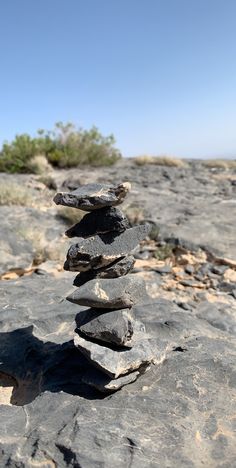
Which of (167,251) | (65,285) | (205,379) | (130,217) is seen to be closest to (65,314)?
(65,285)

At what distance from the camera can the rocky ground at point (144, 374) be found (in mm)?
3270

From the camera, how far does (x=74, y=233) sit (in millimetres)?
4215

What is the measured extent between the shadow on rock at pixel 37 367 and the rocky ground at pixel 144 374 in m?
0.01

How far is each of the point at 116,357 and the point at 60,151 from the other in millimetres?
15832

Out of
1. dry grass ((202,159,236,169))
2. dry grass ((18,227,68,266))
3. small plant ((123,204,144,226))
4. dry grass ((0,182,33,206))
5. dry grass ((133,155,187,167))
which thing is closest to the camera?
dry grass ((18,227,68,266))

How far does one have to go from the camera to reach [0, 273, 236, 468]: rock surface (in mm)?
3209

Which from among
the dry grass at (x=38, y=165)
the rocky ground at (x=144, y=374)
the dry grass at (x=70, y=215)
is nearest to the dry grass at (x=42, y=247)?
the rocky ground at (x=144, y=374)

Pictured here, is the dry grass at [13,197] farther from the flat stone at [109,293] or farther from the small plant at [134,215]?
the flat stone at [109,293]

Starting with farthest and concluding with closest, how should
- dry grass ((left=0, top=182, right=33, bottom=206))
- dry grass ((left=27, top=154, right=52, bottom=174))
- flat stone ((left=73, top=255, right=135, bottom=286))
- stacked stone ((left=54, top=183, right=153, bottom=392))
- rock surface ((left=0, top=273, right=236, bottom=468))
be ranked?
dry grass ((left=27, top=154, right=52, bottom=174))
dry grass ((left=0, top=182, right=33, bottom=206))
flat stone ((left=73, top=255, right=135, bottom=286))
stacked stone ((left=54, top=183, right=153, bottom=392))
rock surface ((left=0, top=273, right=236, bottom=468))

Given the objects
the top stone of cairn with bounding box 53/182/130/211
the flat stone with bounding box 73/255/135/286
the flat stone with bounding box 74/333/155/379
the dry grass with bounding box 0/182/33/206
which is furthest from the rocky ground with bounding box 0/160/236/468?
the dry grass with bounding box 0/182/33/206

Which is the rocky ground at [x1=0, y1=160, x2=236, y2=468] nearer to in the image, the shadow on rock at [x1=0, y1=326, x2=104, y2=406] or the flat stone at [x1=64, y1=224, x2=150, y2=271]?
the shadow on rock at [x1=0, y1=326, x2=104, y2=406]

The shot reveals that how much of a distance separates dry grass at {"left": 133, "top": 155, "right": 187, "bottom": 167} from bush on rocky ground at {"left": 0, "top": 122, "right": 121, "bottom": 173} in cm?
123

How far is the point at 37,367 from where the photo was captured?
4.63 m

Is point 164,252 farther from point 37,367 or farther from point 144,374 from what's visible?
point 144,374
